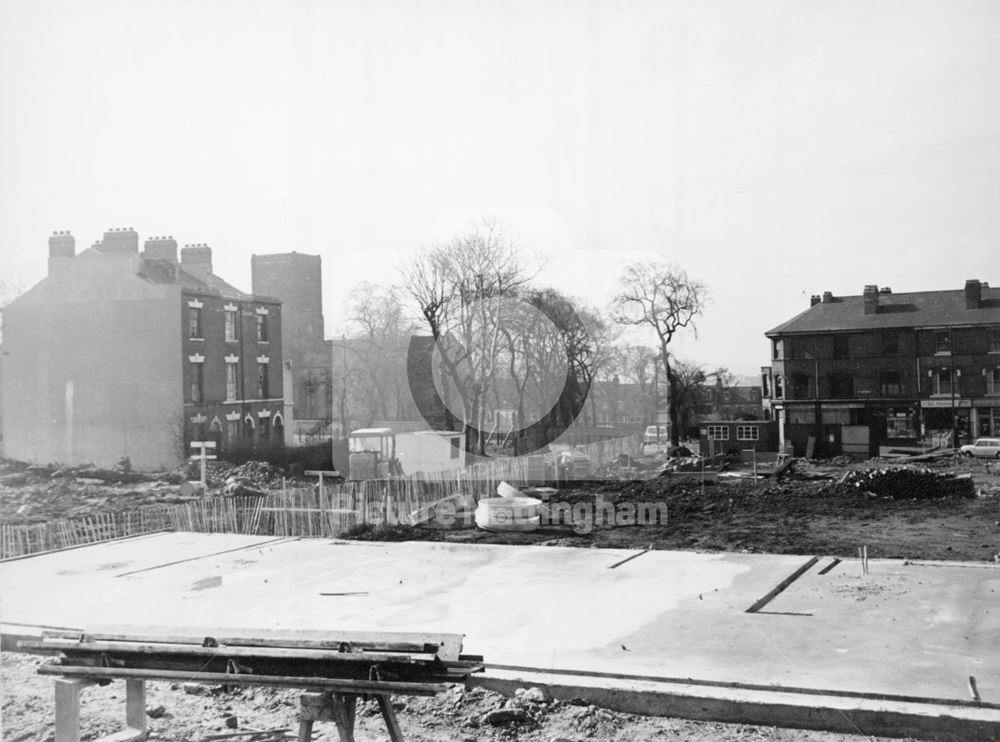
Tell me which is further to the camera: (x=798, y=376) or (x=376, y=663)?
(x=798, y=376)

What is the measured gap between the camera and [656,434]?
39.5 feet

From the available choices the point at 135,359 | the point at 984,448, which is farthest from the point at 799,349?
the point at 135,359

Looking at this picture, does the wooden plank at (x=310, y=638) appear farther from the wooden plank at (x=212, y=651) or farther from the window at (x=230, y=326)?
the window at (x=230, y=326)

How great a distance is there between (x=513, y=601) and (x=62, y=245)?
7.41 metres

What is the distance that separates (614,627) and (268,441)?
7645mm

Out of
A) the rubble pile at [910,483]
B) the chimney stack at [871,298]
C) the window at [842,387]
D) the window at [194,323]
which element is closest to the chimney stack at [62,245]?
the window at [194,323]

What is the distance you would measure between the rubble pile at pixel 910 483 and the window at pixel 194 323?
9.61 meters

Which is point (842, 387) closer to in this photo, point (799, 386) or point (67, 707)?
point (799, 386)

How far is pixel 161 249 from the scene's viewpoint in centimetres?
1167

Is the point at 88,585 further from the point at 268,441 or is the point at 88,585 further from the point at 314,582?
the point at 268,441

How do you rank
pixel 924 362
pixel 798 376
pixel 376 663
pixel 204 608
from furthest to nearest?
pixel 798 376 → pixel 924 362 → pixel 204 608 → pixel 376 663

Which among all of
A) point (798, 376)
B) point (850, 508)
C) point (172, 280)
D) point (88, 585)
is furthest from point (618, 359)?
point (88, 585)

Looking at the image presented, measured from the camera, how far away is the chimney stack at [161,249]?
37.5 feet

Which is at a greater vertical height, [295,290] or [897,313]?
[295,290]
